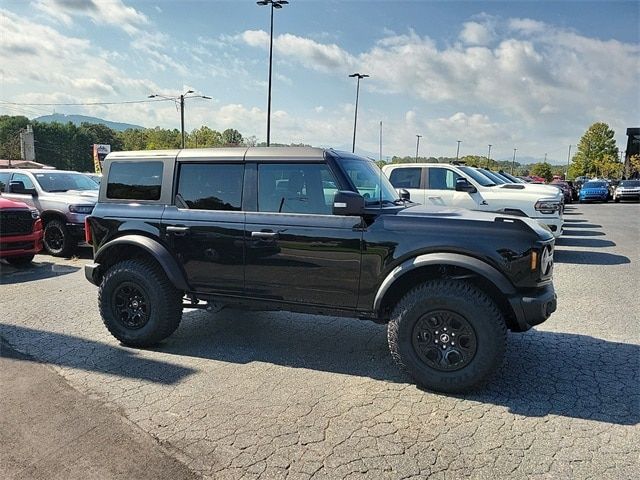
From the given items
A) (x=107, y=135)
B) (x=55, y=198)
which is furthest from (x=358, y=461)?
(x=107, y=135)

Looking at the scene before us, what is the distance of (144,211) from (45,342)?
170 centimetres

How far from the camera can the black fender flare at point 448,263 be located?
3527 millimetres

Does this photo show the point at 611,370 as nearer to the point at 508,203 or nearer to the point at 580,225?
the point at 508,203

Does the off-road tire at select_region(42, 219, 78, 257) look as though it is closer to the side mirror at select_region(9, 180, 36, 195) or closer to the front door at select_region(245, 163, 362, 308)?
the side mirror at select_region(9, 180, 36, 195)

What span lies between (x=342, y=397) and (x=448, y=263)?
132 centimetres

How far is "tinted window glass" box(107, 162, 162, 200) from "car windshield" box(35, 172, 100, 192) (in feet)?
19.9

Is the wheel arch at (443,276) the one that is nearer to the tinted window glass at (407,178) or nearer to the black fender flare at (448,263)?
the black fender flare at (448,263)

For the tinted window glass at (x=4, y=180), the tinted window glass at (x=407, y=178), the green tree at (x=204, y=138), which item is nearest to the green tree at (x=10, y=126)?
the green tree at (x=204, y=138)

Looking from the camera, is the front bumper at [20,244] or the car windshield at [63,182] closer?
the front bumper at [20,244]

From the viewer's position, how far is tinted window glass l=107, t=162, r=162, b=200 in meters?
4.64

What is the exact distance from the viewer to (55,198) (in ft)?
32.1

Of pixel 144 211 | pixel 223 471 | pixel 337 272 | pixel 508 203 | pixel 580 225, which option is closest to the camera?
pixel 223 471

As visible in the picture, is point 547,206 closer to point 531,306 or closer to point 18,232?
point 531,306

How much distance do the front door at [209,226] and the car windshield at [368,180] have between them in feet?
3.35
